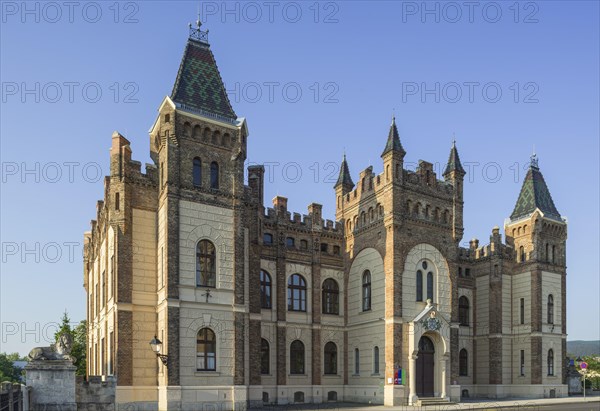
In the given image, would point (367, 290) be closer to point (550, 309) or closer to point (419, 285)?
point (419, 285)

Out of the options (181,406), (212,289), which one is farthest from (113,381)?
(212,289)

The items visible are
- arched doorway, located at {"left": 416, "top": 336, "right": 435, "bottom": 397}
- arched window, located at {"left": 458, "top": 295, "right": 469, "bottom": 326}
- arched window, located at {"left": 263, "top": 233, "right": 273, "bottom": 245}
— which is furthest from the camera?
arched window, located at {"left": 458, "top": 295, "right": 469, "bottom": 326}

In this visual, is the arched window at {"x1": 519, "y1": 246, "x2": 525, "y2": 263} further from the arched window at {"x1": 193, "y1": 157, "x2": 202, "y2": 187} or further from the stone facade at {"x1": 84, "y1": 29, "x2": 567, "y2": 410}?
the arched window at {"x1": 193, "y1": 157, "x2": 202, "y2": 187}

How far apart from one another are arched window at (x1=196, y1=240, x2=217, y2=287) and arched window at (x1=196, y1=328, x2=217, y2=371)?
243cm

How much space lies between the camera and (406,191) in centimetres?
3725

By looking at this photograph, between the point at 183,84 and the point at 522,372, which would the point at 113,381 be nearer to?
the point at 183,84

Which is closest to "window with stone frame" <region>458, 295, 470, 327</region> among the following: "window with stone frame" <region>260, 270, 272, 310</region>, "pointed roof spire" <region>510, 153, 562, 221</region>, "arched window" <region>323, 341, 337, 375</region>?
"pointed roof spire" <region>510, 153, 562, 221</region>

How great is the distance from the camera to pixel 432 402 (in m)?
34.9

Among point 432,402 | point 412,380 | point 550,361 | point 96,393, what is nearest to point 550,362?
point 550,361

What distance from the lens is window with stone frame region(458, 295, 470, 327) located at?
45.3 m

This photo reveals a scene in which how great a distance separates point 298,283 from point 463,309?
1491cm

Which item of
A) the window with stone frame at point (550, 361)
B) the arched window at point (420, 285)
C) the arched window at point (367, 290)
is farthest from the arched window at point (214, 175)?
the window with stone frame at point (550, 361)

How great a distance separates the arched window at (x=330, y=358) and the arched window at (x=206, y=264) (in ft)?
40.7

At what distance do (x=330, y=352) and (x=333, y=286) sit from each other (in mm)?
4409
